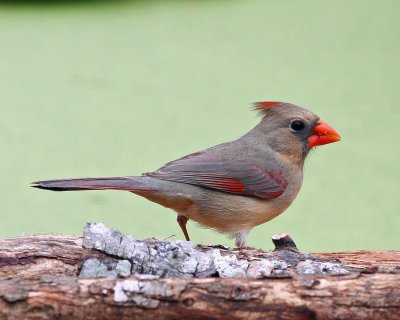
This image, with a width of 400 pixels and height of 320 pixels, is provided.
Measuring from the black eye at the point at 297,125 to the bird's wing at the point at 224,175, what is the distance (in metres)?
0.18

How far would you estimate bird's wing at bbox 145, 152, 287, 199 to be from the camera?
2.58m

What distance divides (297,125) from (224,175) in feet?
1.20

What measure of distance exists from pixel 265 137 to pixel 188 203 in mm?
461

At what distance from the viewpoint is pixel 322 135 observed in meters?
2.85

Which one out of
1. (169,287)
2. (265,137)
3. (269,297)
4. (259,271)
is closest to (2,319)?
(169,287)

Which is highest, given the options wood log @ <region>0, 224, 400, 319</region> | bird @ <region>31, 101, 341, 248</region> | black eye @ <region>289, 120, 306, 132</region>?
black eye @ <region>289, 120, 306, 132</region>

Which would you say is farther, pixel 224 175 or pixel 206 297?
pixel 224 175

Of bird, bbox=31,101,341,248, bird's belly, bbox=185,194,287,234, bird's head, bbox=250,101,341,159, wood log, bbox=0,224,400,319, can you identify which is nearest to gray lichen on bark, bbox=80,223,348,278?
wood log, bbox=0,224,400,319

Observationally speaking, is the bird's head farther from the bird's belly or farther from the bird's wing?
the bird's belly

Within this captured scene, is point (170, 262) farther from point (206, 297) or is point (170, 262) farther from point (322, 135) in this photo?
point (322, 135)

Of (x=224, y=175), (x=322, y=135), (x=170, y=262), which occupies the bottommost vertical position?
(x=170, y=262)

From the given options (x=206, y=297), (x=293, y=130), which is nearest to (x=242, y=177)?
(x=293, y=130)

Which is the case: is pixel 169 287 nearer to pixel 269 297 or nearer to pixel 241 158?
pixel 269 297

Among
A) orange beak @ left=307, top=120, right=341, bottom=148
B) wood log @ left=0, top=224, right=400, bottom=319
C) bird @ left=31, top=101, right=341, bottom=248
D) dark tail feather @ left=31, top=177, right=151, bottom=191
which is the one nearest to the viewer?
wood log @ left=0, top=224, right=400, bottom=319
